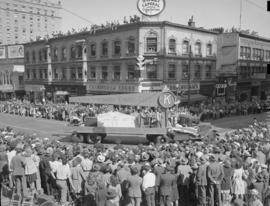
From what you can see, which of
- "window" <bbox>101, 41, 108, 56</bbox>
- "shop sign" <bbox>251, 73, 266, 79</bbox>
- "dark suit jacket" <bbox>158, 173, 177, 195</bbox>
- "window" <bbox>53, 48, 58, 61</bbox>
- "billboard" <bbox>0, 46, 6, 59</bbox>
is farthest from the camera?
"billboard" <bbox>0, 46, 6, 59</bbox>

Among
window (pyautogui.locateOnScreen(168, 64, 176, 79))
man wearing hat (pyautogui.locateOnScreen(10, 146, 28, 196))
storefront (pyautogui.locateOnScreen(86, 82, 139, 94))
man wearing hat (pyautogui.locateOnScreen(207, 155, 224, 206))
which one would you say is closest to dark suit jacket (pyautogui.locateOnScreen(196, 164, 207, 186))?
man wearing hat (pyautogui.locateOnScreen(207, 155, 224, 206))

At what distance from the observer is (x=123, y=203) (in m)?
9.49

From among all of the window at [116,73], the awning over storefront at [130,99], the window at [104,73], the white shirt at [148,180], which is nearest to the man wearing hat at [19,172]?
the white shirt at [148,180]

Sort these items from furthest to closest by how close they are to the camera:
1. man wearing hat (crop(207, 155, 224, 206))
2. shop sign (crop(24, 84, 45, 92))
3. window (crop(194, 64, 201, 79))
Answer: shop sign (crop(24, 84, 45, 92)) → window (crop(194, 64, 201, 79)) → man wearing hat (crop(207, 155, 224, 206))

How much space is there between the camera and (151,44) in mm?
35094

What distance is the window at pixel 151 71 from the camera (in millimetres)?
35188

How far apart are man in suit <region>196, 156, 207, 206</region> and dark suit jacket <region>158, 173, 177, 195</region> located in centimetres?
89

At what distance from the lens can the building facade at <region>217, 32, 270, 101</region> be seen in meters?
45.0

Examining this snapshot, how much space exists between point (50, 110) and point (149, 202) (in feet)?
92.7

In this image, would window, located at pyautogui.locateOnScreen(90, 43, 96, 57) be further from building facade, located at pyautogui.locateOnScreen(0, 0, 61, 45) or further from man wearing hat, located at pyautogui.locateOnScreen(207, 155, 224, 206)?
building facade, located at pyautogui.locateOnScreen(0, 0, 61, 45)

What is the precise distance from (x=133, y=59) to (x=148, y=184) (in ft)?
90.3

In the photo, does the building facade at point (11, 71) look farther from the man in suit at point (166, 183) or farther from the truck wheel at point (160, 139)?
the man in suit at point (166, 183)

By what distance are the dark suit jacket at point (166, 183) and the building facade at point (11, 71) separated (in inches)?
1980

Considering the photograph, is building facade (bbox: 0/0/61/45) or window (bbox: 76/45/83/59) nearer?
window (bbox: 76/45/83/59)
